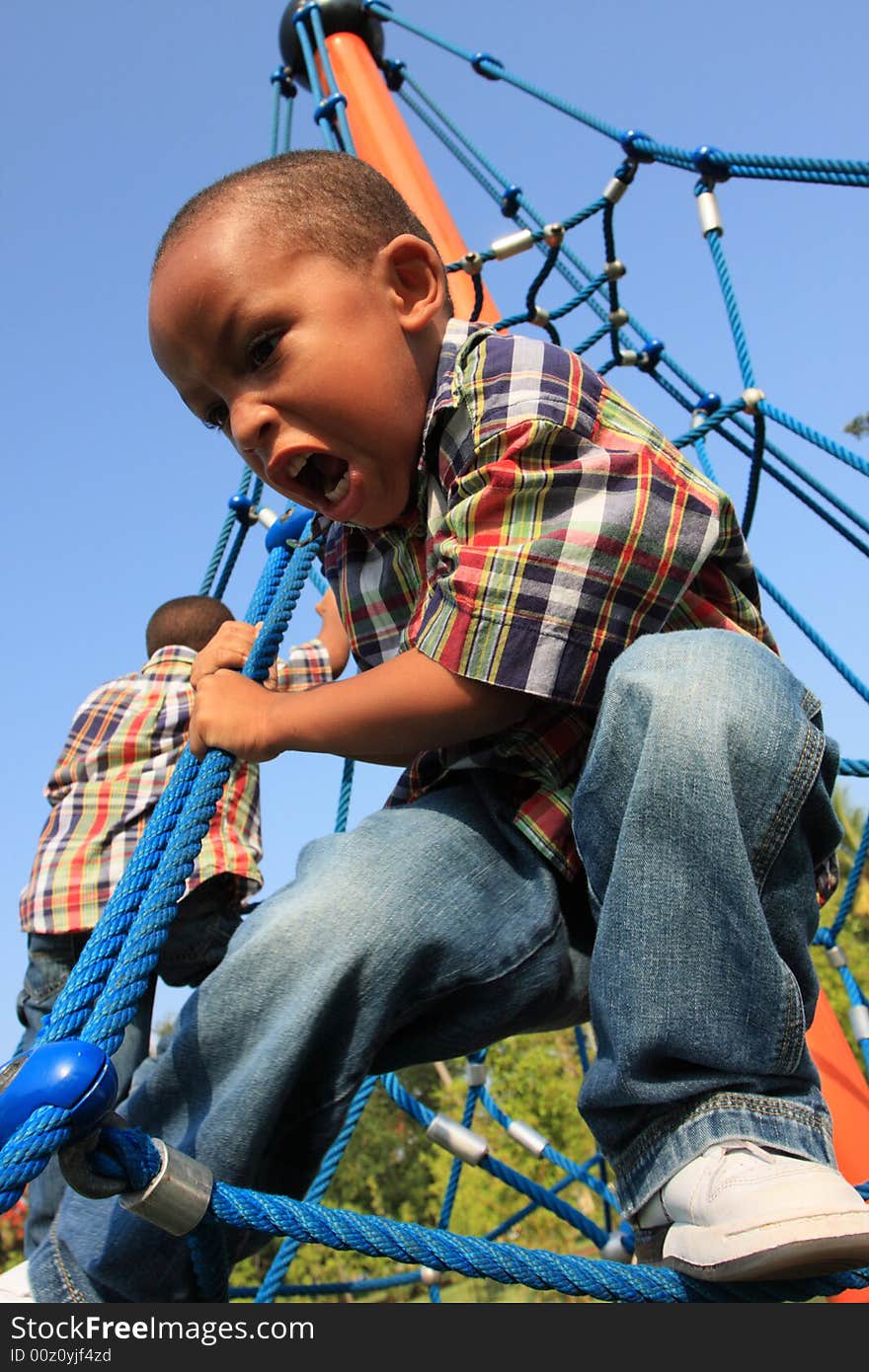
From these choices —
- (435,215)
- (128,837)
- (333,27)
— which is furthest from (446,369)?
(333,27)

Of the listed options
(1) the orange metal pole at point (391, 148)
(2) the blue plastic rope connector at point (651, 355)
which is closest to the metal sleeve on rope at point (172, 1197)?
(1) the orange metal pole at point (391, 148)

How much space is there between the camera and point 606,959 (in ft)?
2.33

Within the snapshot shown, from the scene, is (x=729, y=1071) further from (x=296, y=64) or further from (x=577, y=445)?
(x=296, y=64)

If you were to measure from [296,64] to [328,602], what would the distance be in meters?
1.77

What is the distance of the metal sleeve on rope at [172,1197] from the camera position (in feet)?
2.07

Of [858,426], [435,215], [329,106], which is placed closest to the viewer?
[435,215]

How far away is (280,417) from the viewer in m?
0.87

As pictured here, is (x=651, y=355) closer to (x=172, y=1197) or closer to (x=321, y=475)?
(x=321, y=475)

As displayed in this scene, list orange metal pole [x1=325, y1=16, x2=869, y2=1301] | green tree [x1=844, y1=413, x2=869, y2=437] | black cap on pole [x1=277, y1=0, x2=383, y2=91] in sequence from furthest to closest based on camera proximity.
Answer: green tree [x1=844, y1=413, x2=869, y2=437], black cap on pole [x1=277, y1=0, x2=383, y2=91], orange metal pole [x1=325, y1=16, x2=869, y2=1301]

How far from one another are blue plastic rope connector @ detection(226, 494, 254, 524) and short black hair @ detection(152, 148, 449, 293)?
1006 millimetres

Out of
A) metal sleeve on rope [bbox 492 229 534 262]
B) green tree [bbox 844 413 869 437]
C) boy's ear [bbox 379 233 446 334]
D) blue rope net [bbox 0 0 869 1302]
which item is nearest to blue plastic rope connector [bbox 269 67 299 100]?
blue rope net [bbox 0 0 869 1302]

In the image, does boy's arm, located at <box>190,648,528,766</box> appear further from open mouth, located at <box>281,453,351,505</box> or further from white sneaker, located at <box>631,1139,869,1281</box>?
white sneaker, located at <box>631,1139,869,1281</box>

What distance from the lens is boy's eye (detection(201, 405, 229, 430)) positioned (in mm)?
920

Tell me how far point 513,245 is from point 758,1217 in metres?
1.70
